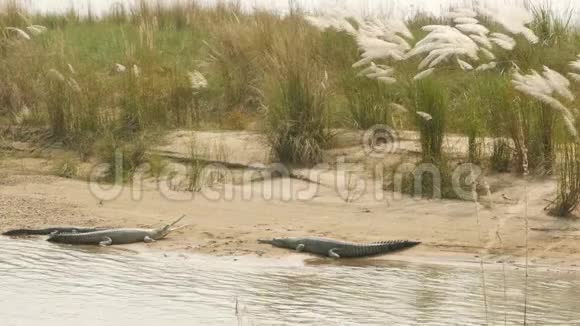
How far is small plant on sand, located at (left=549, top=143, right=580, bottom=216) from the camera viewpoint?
855cm

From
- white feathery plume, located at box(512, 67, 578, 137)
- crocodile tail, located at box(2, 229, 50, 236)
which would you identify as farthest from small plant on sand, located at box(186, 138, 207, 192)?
white feathery plume, located at box(512, 67, 578, 137)

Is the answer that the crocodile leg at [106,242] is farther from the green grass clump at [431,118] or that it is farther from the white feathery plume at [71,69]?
the white feathery plume at [71,69]

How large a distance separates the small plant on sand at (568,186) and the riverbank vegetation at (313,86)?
0.20 feet

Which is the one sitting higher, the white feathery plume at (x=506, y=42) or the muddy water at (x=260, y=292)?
the white feathery plume at (x=506, y=42)

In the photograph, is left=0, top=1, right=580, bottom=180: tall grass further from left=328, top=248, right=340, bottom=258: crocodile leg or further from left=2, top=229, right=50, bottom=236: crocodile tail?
left=2, top=229, right=50, bottom=236: crocodile tail

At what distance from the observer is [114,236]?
8844 millimetres

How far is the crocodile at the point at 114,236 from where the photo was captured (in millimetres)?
8836

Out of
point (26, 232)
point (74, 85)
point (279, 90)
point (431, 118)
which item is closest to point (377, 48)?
point (431, 118)

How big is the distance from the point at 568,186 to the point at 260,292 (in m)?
2.86

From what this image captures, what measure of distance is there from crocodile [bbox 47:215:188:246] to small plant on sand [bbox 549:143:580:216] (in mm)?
3080

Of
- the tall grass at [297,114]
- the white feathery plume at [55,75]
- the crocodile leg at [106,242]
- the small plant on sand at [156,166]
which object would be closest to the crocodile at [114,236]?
the crocodile leg at [106,242]

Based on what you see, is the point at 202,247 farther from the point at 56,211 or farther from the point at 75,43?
the point at 75,43

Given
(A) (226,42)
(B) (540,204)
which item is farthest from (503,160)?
(A) (226,42)

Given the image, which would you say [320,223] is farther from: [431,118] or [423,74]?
[423,74]
